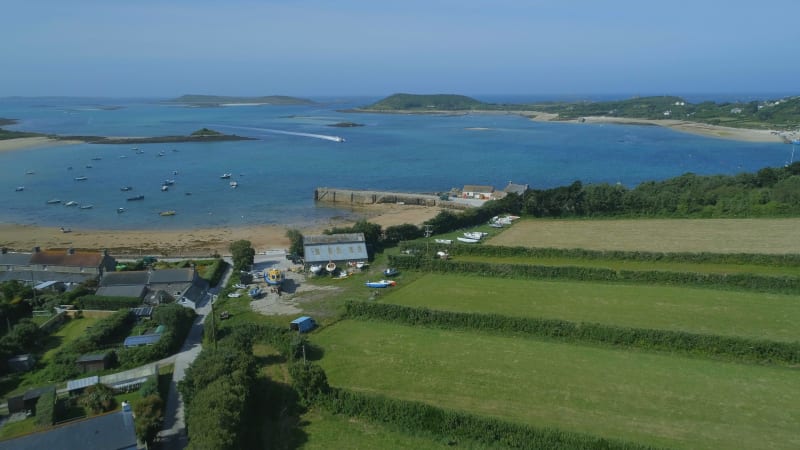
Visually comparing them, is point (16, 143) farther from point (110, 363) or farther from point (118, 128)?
point (110, 363)

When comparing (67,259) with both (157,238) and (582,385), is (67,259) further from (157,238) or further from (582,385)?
(582,385)

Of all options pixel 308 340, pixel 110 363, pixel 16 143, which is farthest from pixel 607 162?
pixel 16 143

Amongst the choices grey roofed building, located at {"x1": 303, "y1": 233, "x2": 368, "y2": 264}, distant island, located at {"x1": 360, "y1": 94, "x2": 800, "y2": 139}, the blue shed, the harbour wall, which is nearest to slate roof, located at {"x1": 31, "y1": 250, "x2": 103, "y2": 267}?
grey roofed building, located at {"x1": 303, "y1": 233, "x2": 368, "y2": 264}

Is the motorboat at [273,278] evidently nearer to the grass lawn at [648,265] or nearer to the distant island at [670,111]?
the grass lawn at [648,265]

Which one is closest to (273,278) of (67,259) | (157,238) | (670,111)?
(67,259)

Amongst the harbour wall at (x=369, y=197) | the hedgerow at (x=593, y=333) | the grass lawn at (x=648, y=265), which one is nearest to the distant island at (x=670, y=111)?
the harbour wall at (x=369, y=197)

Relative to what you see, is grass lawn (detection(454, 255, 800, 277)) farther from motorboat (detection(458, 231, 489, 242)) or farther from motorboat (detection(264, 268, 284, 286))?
motorboat (detection(264, 268, 284, 286))
